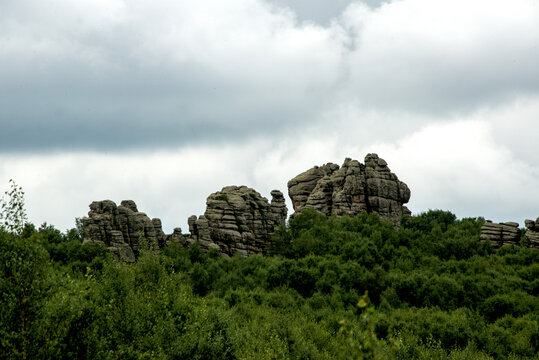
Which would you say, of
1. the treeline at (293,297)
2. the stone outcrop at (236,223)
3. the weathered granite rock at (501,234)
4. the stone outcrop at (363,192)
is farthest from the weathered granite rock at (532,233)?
the stone outcrop at (236,223)

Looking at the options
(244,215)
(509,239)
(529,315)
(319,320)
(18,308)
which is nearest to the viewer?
(18,308)

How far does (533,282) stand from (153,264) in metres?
62.7

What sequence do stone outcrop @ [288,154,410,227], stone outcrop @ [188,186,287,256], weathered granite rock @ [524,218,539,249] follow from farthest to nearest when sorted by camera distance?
stone outcrop @ [288,154,410,227], stone outcrop @ [188,186,287,256], weathered granite rock @ [524,218,539,249]

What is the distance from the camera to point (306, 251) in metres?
102

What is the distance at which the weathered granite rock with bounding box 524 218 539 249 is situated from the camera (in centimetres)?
9096

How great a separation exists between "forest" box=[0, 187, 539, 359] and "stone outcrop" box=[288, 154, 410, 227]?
5.12 metres

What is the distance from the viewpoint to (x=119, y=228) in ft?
304

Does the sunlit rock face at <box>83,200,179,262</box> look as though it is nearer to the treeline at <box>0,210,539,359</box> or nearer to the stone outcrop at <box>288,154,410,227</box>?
the treeline at <box>0,210,539,359</box>

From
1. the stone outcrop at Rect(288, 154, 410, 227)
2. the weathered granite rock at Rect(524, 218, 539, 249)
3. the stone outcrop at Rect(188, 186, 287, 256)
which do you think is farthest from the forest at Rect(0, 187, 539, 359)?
the stone outcrop at Rect(288, 154, 410, 227)

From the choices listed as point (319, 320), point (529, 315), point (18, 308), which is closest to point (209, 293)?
point (319, 320)

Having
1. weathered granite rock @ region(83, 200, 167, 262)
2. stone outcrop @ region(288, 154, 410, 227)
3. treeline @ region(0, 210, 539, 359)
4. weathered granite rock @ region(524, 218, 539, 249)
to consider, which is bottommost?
treeline @ region(0, 210, 539, 359)

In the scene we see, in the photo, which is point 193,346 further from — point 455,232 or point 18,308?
point 455,232

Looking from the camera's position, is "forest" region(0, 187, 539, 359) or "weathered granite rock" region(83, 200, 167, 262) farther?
"weathered granite rock" region(83, 200, 167, 262)

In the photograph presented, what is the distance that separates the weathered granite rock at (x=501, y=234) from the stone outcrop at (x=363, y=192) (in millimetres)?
20373
